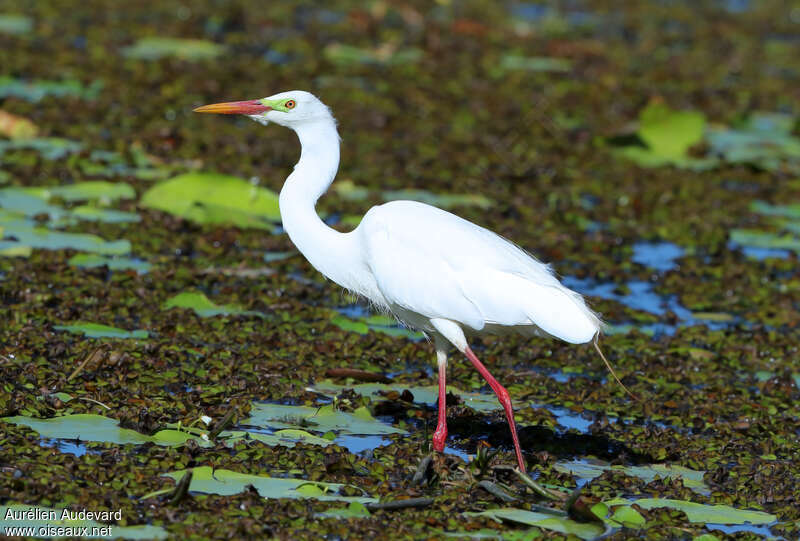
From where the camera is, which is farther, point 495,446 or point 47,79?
point 47,79

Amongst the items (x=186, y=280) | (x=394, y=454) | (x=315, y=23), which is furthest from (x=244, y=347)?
(x=315, y=23)

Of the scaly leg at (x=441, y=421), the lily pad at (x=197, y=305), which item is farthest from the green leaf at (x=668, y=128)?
the scaly leg at (x=441, y=421)

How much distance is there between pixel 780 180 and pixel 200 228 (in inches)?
200

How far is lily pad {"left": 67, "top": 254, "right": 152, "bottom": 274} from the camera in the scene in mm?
7188

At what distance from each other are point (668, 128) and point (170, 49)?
496cm

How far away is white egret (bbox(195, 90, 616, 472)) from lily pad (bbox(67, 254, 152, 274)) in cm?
211

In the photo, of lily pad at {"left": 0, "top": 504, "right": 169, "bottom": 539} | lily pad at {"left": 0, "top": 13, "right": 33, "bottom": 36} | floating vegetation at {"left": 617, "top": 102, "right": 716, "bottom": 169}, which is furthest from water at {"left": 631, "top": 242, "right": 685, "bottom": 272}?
lily pad at {"left": 0, "top": 13, "right": 33, "bottom": 36}

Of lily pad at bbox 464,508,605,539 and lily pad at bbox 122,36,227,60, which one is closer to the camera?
lily pad at bbox 464,508,605,539

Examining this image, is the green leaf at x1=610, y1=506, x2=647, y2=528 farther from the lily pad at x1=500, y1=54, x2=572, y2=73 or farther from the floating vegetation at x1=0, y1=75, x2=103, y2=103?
the lily pad at x1=500, y1=54, x2=572, y2=73

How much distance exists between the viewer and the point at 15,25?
12438mm

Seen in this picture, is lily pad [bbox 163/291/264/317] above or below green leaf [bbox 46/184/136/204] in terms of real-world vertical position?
below

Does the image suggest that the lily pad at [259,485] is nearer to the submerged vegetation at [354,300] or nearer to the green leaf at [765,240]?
the submerged vegetation at [354,300]

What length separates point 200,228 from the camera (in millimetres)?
8125

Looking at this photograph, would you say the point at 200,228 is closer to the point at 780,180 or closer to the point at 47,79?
the point at 47,79
